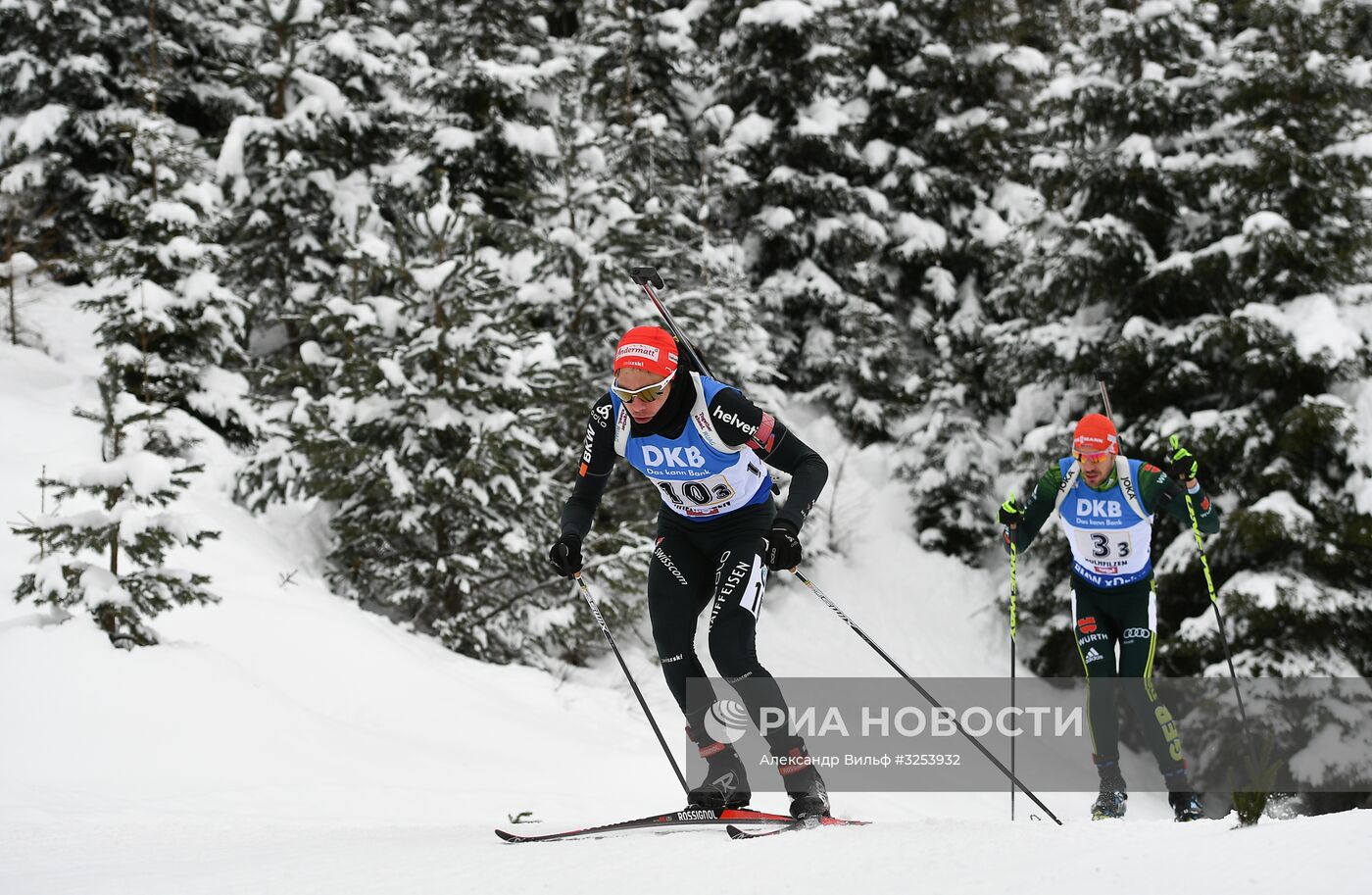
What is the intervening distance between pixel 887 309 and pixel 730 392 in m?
15.0

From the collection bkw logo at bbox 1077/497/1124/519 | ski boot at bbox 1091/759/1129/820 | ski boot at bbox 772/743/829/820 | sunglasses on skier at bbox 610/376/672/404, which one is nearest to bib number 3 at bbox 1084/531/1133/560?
bkw logo at bbox 1077/497/1124/519

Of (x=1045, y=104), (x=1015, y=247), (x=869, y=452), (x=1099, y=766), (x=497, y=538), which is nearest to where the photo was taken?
(x=1099, y=766)

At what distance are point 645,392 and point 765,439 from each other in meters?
0.57

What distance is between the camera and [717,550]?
15.4ft

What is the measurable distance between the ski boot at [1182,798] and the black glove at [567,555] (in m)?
3.71

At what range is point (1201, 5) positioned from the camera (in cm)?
1439

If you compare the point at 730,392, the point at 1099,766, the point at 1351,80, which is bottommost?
the point at 1099,766

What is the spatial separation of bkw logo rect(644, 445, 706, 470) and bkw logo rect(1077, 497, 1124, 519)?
3.02 m

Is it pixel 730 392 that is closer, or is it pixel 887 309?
pixel 730 392

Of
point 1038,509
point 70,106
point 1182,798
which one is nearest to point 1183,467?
point 1038,509

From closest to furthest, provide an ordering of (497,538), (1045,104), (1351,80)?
(497,538) → (1351,80) → (1045,104)

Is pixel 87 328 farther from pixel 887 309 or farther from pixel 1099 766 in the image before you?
pixel 1099 766

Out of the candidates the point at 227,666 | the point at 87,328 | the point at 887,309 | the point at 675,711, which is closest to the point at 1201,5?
the point at 887,309

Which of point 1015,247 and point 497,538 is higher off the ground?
point 1015,247
